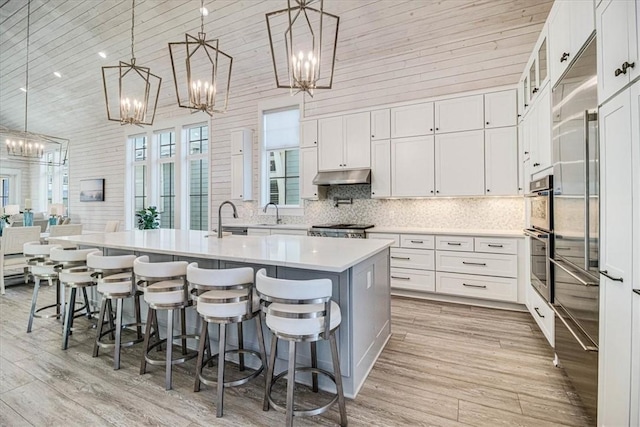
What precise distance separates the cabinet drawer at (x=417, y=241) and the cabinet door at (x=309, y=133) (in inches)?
82.8

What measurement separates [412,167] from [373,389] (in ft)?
9.94

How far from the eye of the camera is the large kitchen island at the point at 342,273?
200 centimetres

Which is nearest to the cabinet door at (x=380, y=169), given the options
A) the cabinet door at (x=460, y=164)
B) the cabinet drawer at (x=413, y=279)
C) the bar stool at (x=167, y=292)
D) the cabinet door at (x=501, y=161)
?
the cabinet door at (x=460, y=164)

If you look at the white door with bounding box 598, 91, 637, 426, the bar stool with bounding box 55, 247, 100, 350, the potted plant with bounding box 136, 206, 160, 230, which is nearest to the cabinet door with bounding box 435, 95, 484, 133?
the white door with bounding box 598, 91, 637, 426

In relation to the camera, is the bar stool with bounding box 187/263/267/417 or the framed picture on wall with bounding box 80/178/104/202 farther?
the framed picture on wall with bounding box 80/178/104/202

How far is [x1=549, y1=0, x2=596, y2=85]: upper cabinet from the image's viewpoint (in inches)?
69.5

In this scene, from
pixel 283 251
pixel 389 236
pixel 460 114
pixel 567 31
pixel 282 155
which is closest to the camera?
pixel 567 31

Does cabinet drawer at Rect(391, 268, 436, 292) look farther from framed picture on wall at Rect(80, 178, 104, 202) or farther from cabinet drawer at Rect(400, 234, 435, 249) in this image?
framed picture on wall at Rect(80, 178, 104, 202)

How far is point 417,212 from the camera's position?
4574mm

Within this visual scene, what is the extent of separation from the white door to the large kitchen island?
122cm

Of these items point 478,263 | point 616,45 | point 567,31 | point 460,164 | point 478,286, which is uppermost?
point 567,31

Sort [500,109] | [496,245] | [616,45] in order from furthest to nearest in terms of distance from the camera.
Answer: [500,109] → [496,245] → [616,45]

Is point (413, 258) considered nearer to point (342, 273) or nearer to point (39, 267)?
point (342, 273)

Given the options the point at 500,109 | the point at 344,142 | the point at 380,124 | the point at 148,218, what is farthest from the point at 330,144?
the point at 148,218
